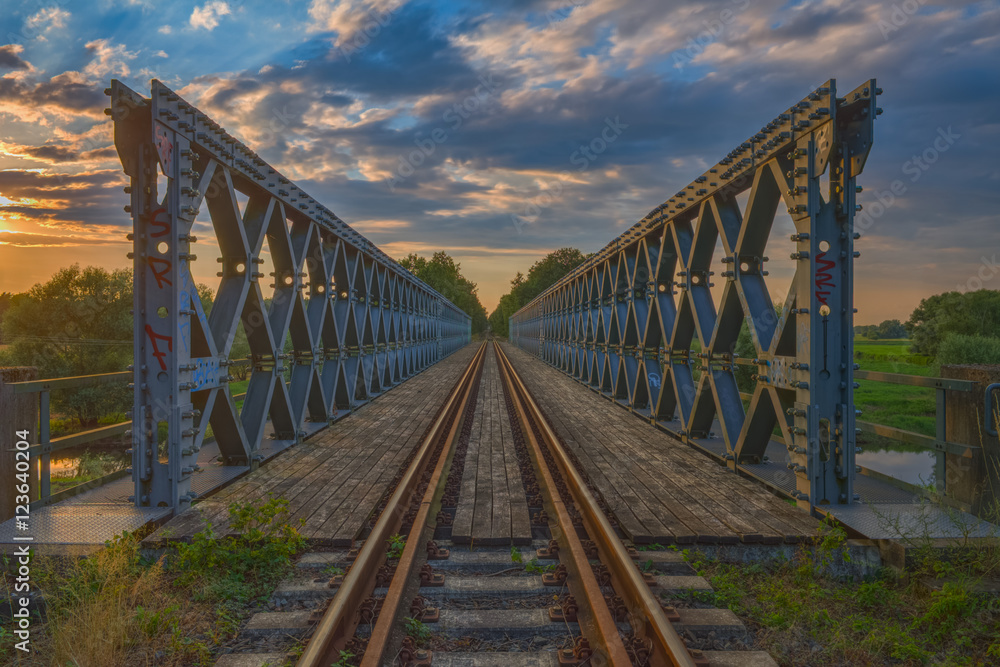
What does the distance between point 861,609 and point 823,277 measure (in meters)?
2.69

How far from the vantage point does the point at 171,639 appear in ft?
9.89

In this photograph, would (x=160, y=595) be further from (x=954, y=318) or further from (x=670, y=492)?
(x=954, y=318)

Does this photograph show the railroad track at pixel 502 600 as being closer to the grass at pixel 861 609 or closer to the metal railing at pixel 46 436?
the grass at pixel 861 609

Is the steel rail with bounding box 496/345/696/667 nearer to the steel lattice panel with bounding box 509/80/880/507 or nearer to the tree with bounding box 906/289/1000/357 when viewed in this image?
the steel lattice panel with bounding box 509/80/880/507

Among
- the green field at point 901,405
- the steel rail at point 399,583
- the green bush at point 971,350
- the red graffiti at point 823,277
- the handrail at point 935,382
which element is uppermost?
the red graffiti at point 823,277

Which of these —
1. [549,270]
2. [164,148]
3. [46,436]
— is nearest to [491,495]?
[46,436]

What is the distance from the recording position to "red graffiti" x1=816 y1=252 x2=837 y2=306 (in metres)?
4.84

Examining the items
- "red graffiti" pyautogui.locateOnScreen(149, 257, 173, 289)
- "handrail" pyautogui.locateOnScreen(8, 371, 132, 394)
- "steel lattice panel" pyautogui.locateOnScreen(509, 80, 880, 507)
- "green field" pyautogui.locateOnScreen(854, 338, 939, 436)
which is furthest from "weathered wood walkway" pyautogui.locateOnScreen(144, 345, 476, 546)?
"green field" pyautogui.locateOnScreen(854, 338, 939, 436)

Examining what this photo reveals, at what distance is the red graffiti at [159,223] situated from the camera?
15.8 feet

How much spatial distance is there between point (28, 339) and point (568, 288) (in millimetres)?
30470

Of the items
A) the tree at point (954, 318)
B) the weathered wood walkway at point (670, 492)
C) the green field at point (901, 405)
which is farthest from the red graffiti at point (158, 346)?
the tree at point (954, 318)

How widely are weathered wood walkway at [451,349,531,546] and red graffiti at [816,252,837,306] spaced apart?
3.25m

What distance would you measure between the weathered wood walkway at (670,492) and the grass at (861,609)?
0.29 meters

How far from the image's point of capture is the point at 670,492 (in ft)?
18.2
